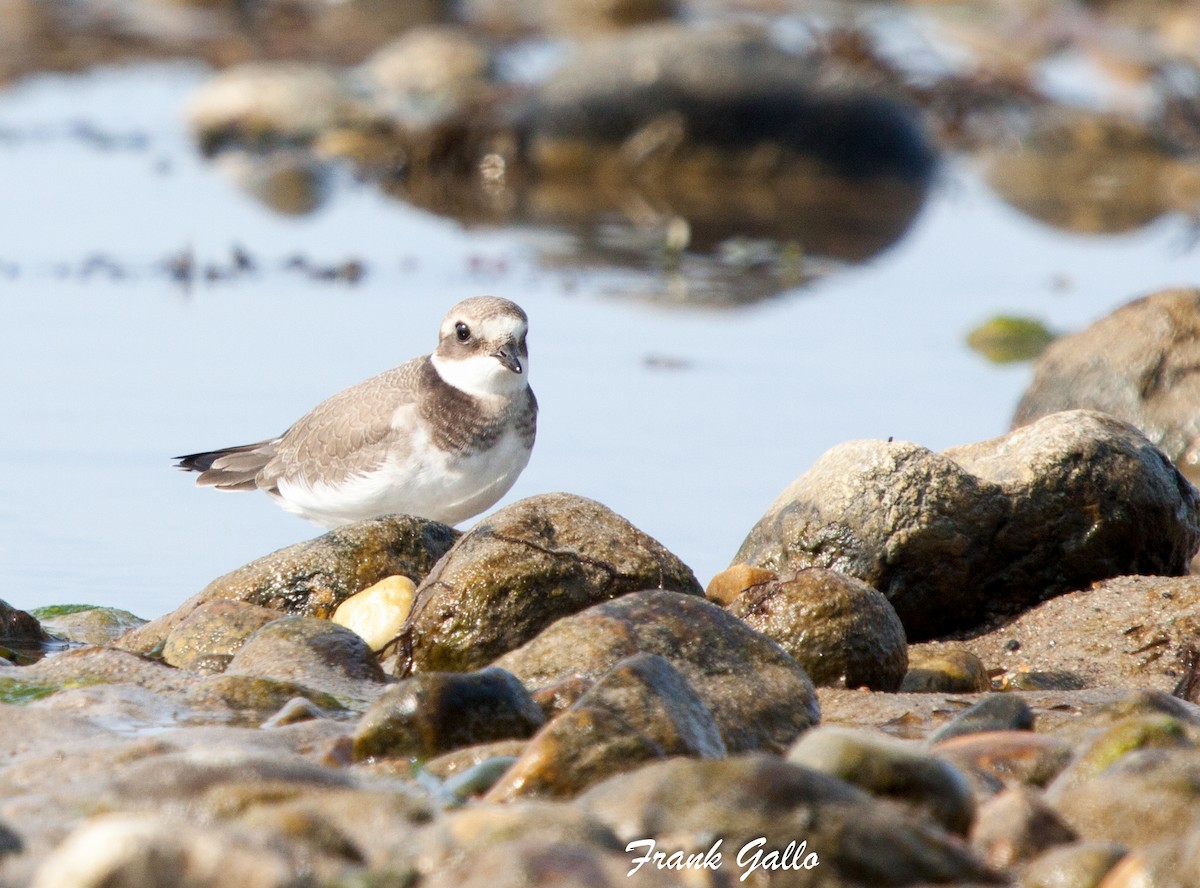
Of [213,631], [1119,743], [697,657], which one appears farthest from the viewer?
[213,631]

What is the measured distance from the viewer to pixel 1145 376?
9211 mm

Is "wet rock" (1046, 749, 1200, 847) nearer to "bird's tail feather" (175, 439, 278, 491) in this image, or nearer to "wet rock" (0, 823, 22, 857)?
"wet rock" (0, 823, 22, 857)

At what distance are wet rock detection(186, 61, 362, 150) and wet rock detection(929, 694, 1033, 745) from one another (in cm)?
1478

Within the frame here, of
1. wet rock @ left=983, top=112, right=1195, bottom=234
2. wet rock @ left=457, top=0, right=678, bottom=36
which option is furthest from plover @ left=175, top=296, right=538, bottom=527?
wet rock @ left=457, top=0, right=678, bottom=36

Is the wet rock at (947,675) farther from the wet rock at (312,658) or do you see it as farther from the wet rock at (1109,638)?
the wet rock at (312,658)

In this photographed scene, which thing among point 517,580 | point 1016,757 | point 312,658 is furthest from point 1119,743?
point 312,658

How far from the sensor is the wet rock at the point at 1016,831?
4.07m

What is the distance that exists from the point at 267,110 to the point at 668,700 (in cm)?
1539

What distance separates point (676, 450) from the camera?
9547 mm

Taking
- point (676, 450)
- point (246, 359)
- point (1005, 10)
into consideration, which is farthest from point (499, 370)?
point (1005, 10)

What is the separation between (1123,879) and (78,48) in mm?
23487

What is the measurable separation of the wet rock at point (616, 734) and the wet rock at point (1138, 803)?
100 centimetres
